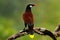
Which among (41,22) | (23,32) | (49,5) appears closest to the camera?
(23,32)

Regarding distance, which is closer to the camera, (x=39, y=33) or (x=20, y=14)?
(x=39, y=33)

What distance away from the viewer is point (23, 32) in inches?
41.6

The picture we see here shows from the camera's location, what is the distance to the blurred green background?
1.42 meters

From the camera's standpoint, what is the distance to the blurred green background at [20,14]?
142 centimetres

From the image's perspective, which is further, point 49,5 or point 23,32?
point 49,5

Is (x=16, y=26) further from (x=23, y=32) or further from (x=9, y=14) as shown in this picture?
(x=23, y=32)

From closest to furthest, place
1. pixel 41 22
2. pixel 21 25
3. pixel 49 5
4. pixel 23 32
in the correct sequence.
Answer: pixel 23 32, pixel 21 25, pixel 41 22, pixel 49 5

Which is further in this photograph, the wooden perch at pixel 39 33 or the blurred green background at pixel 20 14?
the blurred green background at pixel 20 14

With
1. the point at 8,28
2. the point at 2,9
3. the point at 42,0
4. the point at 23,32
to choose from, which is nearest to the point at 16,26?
the point at 8,28

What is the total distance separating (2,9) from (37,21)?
0.86 ft

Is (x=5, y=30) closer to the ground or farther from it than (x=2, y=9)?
closer to the ground

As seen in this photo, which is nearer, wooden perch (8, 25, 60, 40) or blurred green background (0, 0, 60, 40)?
wooden perch (8, 25, 60, 40)

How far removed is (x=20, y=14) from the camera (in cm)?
143

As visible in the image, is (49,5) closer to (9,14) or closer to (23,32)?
(9,14)
